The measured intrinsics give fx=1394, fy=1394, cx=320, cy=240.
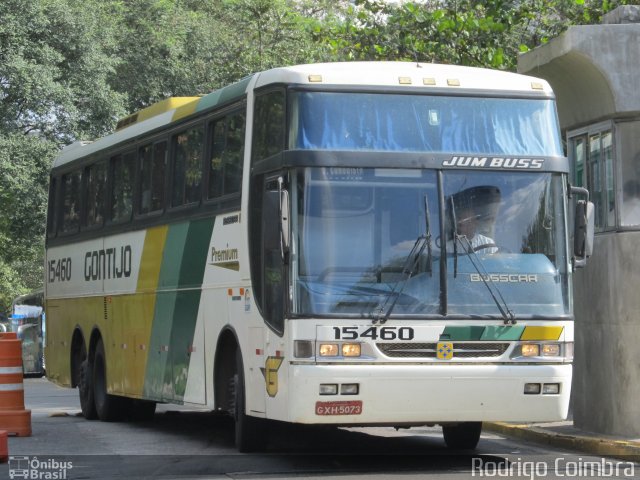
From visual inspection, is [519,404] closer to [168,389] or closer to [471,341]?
[471,341]

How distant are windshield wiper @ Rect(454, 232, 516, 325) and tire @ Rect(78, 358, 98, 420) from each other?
28.8 ft

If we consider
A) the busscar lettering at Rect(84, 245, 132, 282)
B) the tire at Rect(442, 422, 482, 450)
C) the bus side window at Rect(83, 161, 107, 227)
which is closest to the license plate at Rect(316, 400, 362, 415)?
the tire at Rect(442, 422, 482, 450)

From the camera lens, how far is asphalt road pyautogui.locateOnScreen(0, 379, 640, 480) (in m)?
12.0

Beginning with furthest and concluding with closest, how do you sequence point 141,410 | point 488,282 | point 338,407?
point 141,410 < point 488,282 < point 338,407

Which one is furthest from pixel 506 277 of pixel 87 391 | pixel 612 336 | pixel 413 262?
pixel 87 391

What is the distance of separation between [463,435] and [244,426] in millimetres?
2286

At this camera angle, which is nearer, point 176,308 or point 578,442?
point 578,442

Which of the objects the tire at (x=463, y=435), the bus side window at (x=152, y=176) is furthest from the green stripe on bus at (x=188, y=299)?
the tire at (x=463, y=435)

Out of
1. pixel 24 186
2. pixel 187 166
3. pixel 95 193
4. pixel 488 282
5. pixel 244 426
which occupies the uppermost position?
pixel 24 186

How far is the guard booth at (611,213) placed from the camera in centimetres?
1519

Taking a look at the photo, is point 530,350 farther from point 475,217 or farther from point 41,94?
point 41,94

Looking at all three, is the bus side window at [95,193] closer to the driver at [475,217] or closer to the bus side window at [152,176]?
the bus side window at [152,176]

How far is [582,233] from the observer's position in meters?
12.4

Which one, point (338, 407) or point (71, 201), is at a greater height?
point (71, 201)
